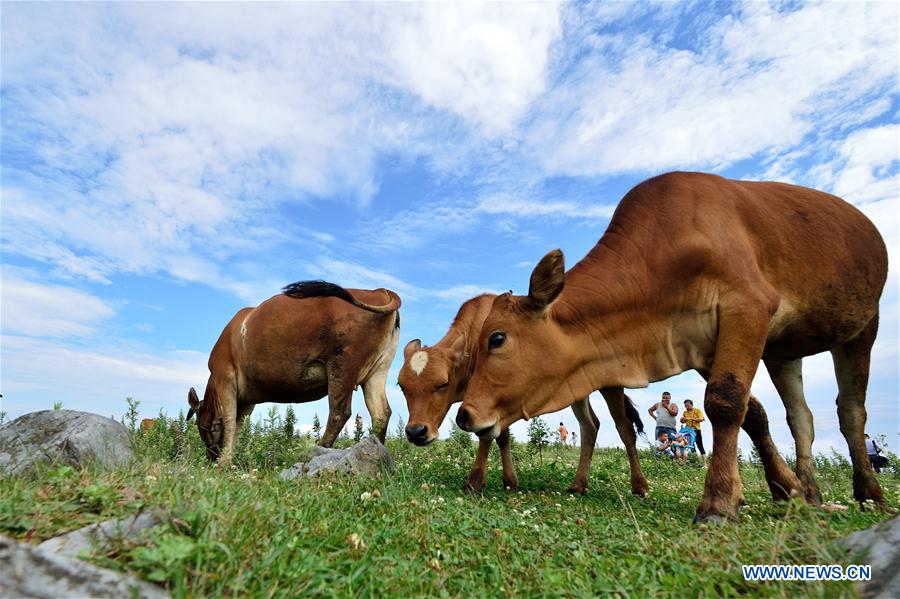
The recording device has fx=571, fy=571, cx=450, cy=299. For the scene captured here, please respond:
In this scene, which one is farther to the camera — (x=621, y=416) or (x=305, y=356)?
(x=305, y=356)

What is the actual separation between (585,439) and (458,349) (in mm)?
2514

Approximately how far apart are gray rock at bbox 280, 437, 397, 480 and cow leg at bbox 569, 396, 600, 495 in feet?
8.45

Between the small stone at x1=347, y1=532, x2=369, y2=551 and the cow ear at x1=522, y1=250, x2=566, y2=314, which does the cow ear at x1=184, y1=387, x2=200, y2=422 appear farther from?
the small stone at x1=347, y1=532, x2=369, y2=551

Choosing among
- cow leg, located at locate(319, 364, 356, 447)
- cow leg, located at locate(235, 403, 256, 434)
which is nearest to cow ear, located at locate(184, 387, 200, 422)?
cow leg, located at locate(235, 403, 256, 434)

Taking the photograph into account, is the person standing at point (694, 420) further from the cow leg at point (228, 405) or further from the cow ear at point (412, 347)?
the cow leg at point (228, 405)

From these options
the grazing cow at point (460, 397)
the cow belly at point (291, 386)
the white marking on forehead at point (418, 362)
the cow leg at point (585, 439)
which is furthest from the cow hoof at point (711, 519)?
the cow belly at point (291, 386)

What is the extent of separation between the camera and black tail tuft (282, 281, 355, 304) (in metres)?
9.68

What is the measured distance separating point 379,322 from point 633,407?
182 inches

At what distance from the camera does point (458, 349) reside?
26.1 feet

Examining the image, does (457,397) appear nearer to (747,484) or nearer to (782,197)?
(782,197)

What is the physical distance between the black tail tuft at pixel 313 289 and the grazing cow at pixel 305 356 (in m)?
0.02

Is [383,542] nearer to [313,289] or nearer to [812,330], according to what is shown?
[812,330]

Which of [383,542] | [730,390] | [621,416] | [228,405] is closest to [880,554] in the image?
[730,390]

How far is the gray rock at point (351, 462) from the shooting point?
6.68 meters
